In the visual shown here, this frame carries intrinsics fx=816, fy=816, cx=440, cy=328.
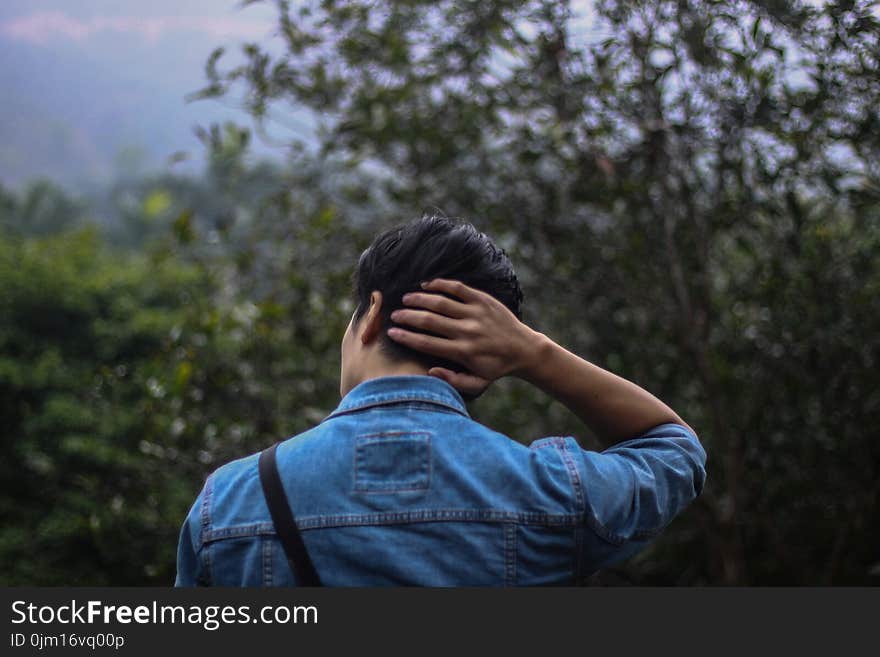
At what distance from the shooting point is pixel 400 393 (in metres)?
1.20

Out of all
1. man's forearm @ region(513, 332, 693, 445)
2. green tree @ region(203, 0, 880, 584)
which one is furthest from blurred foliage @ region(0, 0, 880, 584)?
man's forearm @ region(513, 332, 693, 445)

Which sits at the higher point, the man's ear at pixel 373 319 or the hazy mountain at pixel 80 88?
the hazy mountain at pixel 80 88

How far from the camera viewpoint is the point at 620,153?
3000mm

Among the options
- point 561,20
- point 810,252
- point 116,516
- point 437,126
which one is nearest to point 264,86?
point 437,126

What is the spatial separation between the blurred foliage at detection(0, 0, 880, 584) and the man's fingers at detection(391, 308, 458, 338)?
5.59 ft

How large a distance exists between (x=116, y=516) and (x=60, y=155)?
22854 mm

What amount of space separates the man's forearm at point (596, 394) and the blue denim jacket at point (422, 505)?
0.10 meters

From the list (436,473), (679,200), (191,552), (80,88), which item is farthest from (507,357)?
(80,88)

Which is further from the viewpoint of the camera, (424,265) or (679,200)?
(679,200)

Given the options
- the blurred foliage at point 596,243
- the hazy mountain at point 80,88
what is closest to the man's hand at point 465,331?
the blurred foliage at point 596,243

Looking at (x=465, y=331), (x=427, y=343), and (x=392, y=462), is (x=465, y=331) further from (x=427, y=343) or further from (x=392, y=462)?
(x=392, y=462)

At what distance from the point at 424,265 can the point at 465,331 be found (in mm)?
122

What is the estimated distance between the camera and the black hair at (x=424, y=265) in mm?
1226

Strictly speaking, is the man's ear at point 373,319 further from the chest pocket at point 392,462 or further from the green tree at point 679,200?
the green tree at point 679,200
